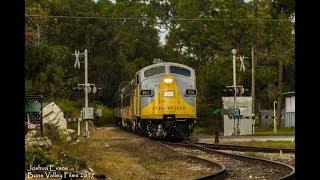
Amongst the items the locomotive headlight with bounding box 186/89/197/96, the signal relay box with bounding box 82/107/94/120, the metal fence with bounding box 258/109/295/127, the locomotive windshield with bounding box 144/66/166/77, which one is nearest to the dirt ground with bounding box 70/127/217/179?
the signal relay box with bounding box 82/107/94/120

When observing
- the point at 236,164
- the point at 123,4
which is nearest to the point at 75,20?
the point at 123,4

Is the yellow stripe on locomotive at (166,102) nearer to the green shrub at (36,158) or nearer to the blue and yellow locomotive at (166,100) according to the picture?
the blue and yellow locomotive at (166,100)

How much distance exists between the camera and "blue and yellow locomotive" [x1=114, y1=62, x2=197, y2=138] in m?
22.8

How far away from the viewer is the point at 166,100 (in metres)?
22.8

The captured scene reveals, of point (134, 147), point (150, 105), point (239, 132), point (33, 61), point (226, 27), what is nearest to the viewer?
point (33, 61)

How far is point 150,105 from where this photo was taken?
2275 cm

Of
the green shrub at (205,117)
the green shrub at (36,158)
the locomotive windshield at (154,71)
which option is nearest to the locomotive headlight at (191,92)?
the locomotive windshield at (154,71)

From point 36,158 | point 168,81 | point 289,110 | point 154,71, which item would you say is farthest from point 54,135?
point 289,110

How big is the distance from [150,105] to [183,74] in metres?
2.09

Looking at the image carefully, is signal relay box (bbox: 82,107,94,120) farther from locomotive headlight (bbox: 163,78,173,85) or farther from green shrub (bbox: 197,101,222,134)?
green shrub (bbox: 197,101,222,134)

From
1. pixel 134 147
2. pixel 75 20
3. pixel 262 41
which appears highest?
pixel 75 20

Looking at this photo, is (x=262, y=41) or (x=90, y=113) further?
(x=262, y=41)

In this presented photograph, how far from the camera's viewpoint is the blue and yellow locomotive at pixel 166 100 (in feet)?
74.8
